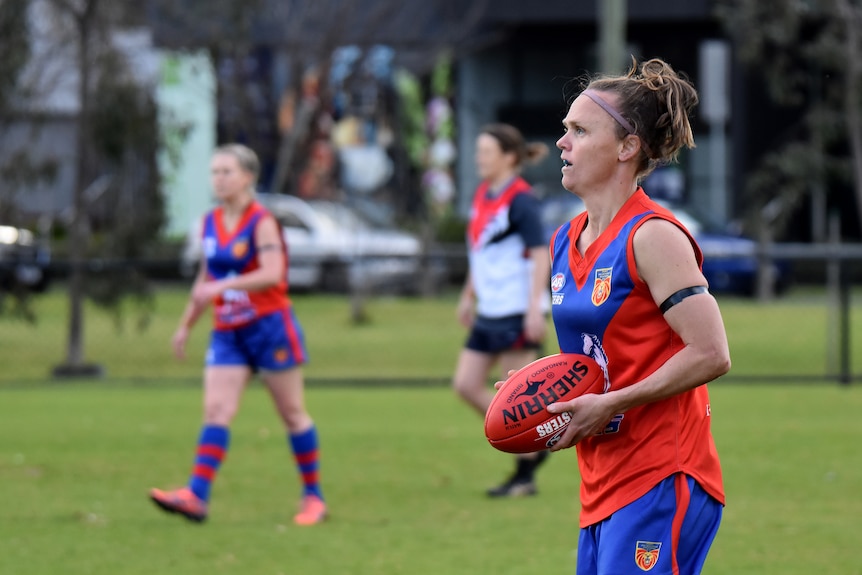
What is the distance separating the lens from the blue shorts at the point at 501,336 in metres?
8.30

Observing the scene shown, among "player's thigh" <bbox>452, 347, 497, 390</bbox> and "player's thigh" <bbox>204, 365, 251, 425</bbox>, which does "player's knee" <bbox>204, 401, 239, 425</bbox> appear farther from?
"player's thigh" <bbox>452, 347, 497, 390</bbox>

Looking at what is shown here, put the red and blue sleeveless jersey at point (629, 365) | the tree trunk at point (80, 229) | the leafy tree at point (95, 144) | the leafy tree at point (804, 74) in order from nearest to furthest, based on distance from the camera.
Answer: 1. the red and blue sleeveless jersey at point (629, 365)
2. the tree trunk at point (80, 229)
3. the leafy tree at point (95, 144)
4. the leafy tree at point (804, 74)

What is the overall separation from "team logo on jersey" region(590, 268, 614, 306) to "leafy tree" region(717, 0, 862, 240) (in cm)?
1769

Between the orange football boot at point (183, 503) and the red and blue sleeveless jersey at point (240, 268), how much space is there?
0.93 m

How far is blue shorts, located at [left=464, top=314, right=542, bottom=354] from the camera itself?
830 centimetres

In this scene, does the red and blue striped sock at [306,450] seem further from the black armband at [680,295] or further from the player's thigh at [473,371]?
the black armband at [680,295]

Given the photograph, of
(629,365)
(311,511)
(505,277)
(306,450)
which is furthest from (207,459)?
(629,365)

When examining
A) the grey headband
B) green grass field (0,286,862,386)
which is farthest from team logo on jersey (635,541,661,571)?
green grass field (0,286,862,386)

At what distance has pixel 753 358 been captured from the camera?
1546 cm

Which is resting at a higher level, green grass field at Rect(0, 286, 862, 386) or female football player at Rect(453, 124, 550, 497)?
female football player at Rect(453, 124, 550, 497)

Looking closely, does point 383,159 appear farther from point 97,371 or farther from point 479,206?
point 479,206

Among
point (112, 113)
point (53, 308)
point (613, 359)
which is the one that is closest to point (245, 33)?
point (112, 113)

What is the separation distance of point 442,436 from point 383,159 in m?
20.7

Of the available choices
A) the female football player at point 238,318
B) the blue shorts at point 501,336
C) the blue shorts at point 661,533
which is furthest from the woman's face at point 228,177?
the blue shorts at point 661,533
